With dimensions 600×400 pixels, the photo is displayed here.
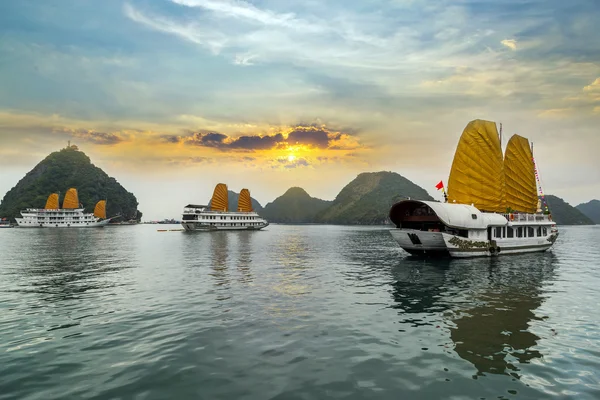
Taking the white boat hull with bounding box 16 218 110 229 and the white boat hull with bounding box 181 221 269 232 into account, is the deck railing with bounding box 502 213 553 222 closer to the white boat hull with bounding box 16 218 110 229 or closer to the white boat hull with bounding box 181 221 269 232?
the white boat hull with bounding box 181 221 269 232

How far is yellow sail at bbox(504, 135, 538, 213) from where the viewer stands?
162ft

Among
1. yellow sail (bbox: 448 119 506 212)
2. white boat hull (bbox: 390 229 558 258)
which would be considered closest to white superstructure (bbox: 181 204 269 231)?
white boat hull (bbox: 390 229 558 258)

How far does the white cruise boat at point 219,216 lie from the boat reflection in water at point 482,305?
91.9 metres

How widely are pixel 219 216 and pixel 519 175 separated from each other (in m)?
91.2

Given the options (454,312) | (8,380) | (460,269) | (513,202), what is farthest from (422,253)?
(8,380)

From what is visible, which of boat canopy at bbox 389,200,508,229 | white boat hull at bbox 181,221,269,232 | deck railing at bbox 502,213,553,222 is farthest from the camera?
white boat hull at bbox 181,221,269,232

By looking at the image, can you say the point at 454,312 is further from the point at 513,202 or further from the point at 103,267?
the point at 513,202

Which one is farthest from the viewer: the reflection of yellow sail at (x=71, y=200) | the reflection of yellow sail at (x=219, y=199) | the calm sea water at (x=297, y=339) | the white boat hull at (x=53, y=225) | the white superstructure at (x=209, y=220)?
the reflection of yellow sail at (x=71, y=200)

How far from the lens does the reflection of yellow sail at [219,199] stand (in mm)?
124125

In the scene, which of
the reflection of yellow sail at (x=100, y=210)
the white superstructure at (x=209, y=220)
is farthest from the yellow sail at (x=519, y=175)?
the reflection of yellow sail at (x=100, y=210)

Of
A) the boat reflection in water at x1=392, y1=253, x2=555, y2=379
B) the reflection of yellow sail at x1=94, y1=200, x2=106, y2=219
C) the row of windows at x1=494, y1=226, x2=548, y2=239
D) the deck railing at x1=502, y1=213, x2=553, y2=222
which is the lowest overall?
the boat reflection in water at x1=392, y1=253, x2=555, y2=379

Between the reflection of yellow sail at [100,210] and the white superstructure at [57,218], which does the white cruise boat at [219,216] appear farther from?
the reflection of yellow sail at [100,210]

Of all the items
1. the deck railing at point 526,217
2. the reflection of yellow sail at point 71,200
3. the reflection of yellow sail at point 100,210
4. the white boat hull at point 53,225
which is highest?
the reflection of yellow sail at point 71,200

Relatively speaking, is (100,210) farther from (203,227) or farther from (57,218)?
(203,227)
